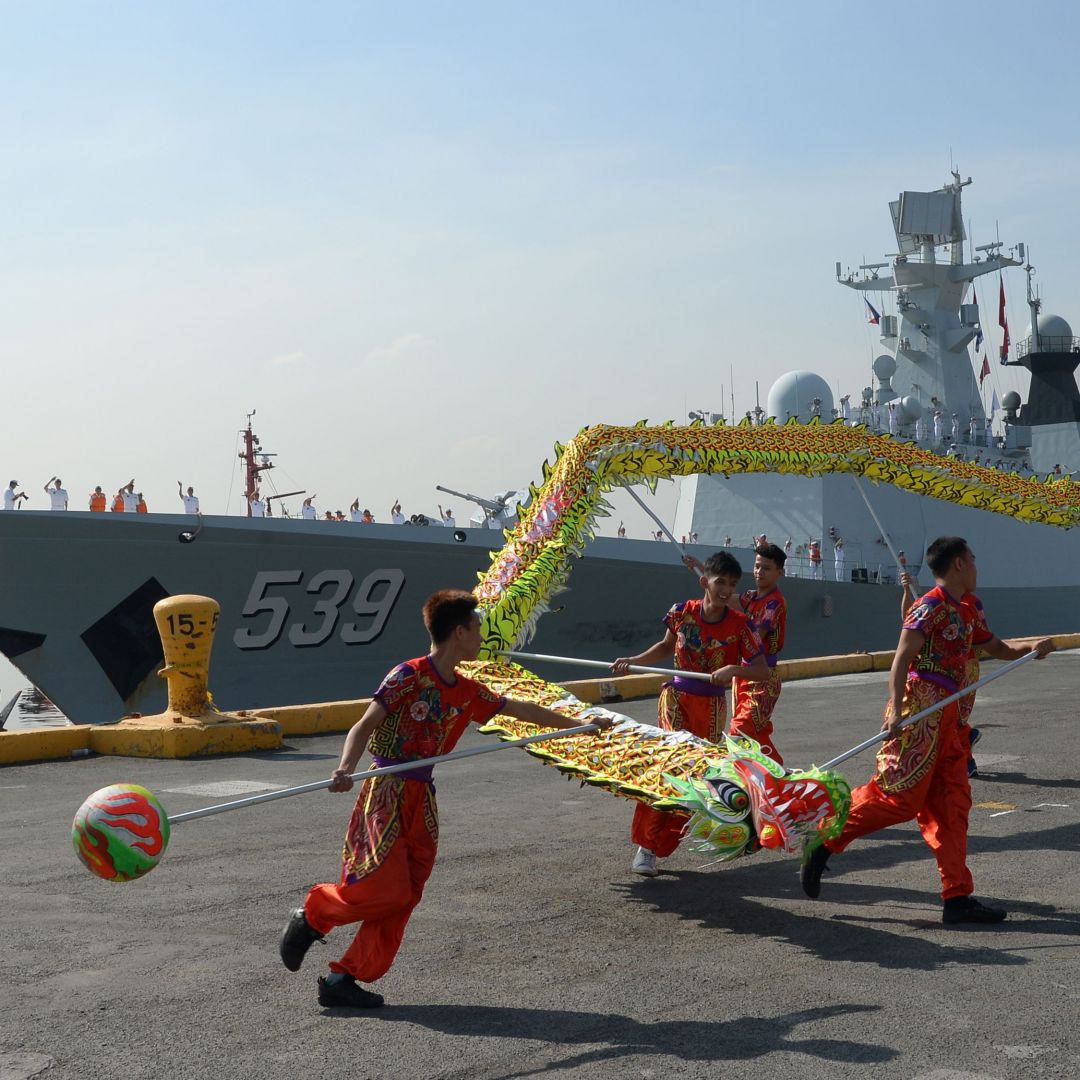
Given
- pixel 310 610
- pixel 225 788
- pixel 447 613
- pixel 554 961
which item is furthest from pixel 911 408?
pixel 447 613

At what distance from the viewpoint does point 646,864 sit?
245 inches

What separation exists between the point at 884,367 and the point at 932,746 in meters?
22.0

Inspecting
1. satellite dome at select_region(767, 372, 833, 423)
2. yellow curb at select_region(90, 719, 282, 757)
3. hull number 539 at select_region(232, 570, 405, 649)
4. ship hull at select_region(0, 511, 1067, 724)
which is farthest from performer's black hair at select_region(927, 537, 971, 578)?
satellite dome at select_region(767, 372, 833, 423)

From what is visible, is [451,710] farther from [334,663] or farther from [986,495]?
[334,663]

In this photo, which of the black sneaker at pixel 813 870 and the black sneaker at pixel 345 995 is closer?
the black sneaker at pixel 345 995

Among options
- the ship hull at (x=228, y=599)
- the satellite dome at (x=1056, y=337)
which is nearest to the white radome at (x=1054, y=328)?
the satellite dome at (x=1056, y=337)

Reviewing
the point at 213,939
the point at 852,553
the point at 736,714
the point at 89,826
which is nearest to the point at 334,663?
the point at 852,553

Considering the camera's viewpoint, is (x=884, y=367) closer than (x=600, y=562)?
No

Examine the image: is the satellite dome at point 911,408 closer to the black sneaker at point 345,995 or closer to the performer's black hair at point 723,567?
the performer's black hair at point 723,567

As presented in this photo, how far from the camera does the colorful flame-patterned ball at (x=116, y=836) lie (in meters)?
4.00

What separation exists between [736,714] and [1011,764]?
3.58 meters

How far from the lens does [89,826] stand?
13.2 ft

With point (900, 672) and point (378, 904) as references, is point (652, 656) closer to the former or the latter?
point (900, 672)

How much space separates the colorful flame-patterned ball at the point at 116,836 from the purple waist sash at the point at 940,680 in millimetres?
3281
